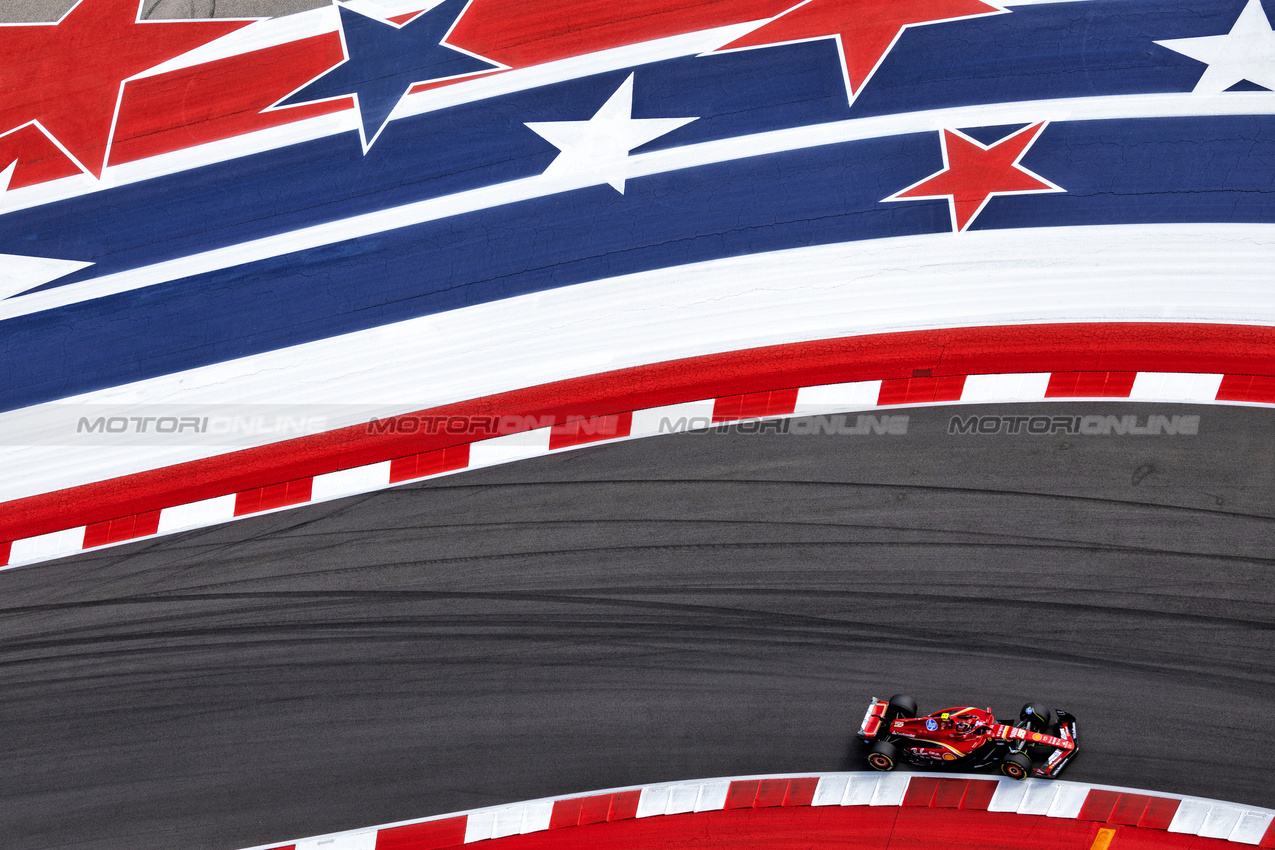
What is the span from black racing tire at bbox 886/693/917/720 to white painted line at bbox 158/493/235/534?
6.21 metres

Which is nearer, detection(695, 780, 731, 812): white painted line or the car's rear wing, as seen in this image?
the car's rear wing

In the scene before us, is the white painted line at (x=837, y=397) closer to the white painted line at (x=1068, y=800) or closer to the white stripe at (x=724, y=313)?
the white stripe at (x=724, y=313)

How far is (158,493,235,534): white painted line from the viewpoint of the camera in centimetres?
891

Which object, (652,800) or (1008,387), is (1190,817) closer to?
(1008,387)

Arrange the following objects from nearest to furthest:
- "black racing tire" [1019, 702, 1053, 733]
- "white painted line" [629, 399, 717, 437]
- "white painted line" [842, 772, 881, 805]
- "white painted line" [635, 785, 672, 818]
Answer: "black racing tire" [1019, 702, 1053, 733] < "white painted line" [842, 772, 881, 805] < "white painted line" [635, 785, 672, 818] < "white painted line" [629, 399, 717, 437]

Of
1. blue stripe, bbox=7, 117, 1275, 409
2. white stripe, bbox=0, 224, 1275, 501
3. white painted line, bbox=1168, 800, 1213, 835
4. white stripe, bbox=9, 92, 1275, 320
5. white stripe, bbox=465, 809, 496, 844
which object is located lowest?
white painted line, bbox=1168, 800, 1213, 835

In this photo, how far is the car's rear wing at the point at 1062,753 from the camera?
7.57 m

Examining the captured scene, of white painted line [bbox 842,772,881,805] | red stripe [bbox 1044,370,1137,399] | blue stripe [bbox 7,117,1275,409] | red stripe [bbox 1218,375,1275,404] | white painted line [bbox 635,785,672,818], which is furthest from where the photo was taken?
blue stripe [bbox 7,117,1275,409]

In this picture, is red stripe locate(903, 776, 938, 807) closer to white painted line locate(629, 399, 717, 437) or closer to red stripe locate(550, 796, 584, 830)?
red stripe locate(550, 796, 584, 830)

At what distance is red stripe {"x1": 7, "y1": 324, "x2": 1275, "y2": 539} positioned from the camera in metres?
8.66

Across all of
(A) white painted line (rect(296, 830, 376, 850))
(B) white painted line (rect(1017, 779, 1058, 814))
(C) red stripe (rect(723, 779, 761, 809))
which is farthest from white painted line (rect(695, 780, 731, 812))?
(A) white painted line (rect(296, 830, 376, 850))

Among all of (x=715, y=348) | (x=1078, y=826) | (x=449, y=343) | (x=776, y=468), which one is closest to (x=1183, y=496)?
(x=1078, y=826)

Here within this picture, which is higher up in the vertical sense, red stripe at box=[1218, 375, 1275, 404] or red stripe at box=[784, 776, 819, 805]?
red stripe at box=[1218, 375, 1275, 404]

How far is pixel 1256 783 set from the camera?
778 centimetres
